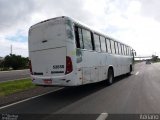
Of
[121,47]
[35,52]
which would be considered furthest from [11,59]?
[35,52]

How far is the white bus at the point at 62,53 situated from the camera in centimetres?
1039

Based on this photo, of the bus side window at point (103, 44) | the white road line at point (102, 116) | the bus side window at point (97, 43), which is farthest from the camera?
the bus side window at point (103, 44)

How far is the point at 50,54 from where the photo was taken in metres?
10.9

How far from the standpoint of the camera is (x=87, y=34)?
1216 cm

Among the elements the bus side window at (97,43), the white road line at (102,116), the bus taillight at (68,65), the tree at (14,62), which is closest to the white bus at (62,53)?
the bus taillight at (68,65)

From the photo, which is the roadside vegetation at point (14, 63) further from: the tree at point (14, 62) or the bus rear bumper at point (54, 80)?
the bus rear bumper at point (54, 80)

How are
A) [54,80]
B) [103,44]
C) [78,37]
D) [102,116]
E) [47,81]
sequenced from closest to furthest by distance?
[102,116] < [54,80] < [47,81] < [78,37] < [103,44]

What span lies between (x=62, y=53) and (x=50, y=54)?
2.22ft

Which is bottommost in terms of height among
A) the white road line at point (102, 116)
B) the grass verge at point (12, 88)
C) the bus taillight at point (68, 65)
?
the white road line at point (102, 116)

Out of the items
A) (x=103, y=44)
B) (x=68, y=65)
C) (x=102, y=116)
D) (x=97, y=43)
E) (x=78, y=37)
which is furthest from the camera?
(x=103, y=44)

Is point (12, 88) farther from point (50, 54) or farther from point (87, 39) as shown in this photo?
point (87, 39)

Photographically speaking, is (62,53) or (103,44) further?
(103,44)

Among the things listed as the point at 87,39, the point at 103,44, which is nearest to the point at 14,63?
the point at 103,44

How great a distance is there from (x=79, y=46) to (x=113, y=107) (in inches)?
138
